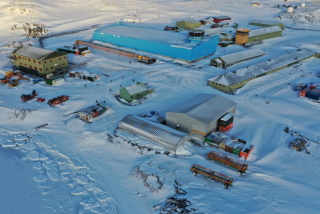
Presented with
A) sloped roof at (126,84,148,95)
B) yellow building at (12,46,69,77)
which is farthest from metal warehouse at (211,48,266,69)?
yellow building at (12,46,69,77)

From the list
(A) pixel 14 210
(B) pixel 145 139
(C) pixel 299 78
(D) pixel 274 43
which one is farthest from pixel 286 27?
(A) pixel 14 210

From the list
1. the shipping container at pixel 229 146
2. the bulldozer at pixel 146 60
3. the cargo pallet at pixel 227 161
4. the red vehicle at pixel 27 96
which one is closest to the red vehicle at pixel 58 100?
the red vehicle at pixel 27 96

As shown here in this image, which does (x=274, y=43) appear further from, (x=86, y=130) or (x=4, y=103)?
(x=4, y=103)

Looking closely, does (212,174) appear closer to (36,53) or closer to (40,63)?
(40,63)

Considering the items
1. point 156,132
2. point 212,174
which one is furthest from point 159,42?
point 212,174

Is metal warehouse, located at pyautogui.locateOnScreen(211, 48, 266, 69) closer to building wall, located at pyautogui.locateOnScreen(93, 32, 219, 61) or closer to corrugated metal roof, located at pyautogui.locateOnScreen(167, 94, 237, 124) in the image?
building wall, located at pyautogui.locateOnScreen(93, 32, 219, 61)

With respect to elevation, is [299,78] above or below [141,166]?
above
